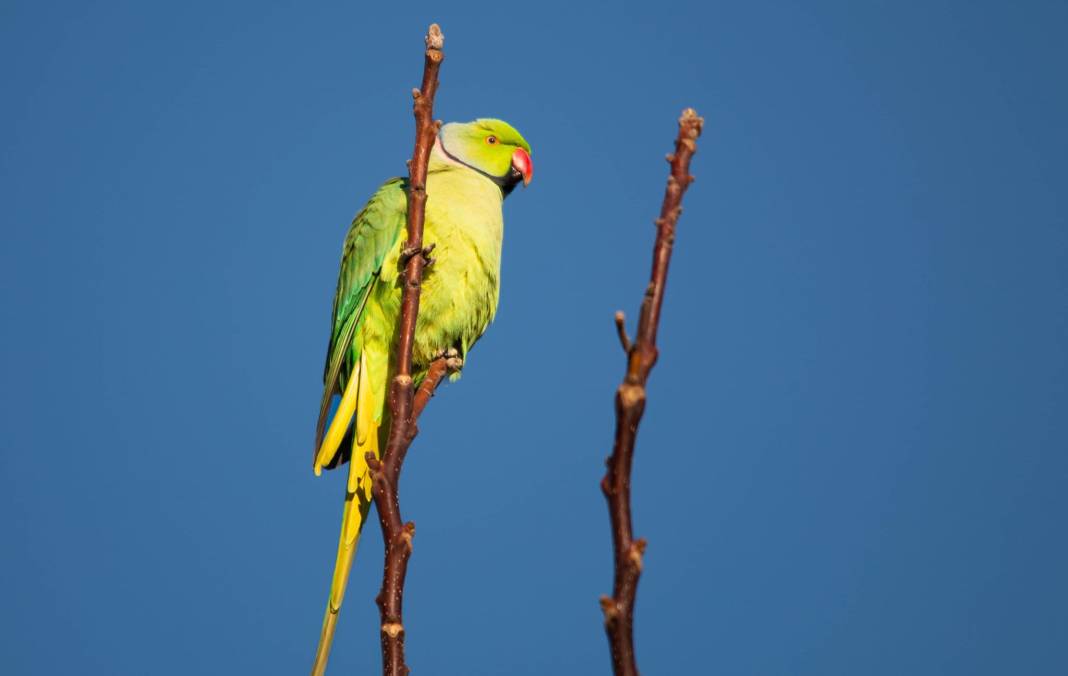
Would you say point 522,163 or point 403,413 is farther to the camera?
point 522,163

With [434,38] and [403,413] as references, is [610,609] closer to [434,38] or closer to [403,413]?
[403,413]

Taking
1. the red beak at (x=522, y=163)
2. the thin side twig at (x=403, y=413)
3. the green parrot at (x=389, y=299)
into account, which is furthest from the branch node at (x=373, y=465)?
the red beak at (x=522, y=163)

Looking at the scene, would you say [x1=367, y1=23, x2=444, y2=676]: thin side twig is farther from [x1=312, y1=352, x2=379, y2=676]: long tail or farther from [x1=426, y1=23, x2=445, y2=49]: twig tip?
[x1=312, y1=352, x2=379, y2=676]: long tail

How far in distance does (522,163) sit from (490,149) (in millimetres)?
196

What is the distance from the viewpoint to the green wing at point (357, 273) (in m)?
3.95

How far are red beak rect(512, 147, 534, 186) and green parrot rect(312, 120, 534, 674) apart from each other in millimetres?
672

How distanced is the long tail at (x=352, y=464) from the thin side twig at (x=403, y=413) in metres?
0.63

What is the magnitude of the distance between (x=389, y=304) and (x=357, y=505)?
927mm

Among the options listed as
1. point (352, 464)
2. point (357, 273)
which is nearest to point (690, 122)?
point (352, 464)

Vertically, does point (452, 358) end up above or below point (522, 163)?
below

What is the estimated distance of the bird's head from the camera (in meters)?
4.90

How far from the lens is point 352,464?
12.0ft

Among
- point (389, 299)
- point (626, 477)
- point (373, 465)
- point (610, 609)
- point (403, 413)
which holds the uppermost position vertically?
point (389, 299)

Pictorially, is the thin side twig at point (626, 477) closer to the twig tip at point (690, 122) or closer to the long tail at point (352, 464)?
the twig tip at point (690, 122)
